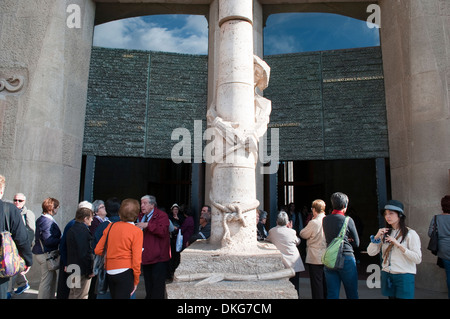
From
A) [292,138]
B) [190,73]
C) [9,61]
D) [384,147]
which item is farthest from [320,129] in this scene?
[9,61]

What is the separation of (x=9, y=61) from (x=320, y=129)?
692cm

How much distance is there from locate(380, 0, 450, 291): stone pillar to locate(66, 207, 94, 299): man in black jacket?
230 inches

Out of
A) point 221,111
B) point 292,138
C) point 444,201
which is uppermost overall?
point 292,138

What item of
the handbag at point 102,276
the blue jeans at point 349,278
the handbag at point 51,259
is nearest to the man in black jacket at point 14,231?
the handbag at point 102,276

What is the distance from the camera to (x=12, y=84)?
22.3ft

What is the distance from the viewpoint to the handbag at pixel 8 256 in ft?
9.46

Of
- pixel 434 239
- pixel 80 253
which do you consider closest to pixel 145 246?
pixel 80 253

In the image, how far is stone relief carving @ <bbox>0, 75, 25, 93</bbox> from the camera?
266 inches

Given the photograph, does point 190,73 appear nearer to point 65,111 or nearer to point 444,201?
point 65,111

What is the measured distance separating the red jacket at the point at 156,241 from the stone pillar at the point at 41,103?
3.49m

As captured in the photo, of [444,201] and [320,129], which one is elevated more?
[320,129]

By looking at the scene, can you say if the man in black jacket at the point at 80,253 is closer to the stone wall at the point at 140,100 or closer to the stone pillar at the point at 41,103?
the stone pillar at the point at 41,103

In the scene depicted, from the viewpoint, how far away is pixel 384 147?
747 cm

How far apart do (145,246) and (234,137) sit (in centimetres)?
183
